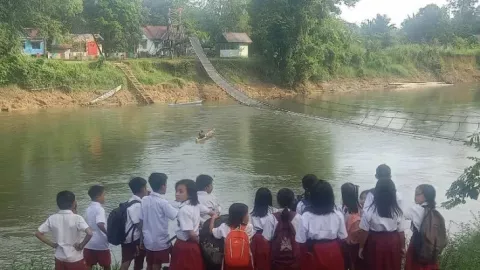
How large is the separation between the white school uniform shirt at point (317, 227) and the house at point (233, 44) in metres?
46.0

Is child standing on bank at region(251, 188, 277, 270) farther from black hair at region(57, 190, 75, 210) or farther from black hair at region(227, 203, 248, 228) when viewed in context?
black hair at region(57, 190, 75, 210)

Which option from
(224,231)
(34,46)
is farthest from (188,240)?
(34,46)

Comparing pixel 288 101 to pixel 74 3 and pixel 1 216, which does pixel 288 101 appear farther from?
pixel 1 216

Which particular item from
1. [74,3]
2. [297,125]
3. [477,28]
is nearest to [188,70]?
[74,3]

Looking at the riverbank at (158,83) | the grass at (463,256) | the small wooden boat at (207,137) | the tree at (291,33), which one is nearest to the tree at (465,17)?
the riverbank at (158,83)

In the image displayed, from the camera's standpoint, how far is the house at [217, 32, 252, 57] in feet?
165

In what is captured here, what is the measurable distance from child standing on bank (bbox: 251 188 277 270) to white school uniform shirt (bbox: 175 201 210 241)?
565 millimetres

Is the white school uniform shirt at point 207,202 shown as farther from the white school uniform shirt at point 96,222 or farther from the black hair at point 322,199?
the black hair at point 322,199

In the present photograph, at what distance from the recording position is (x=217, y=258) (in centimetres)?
542

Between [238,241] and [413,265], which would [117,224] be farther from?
[413,265]

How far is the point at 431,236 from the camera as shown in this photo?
5238 millimetres

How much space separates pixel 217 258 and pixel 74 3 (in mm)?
33556

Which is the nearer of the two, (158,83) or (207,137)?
(207,137)

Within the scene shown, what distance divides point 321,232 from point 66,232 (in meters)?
2.53
